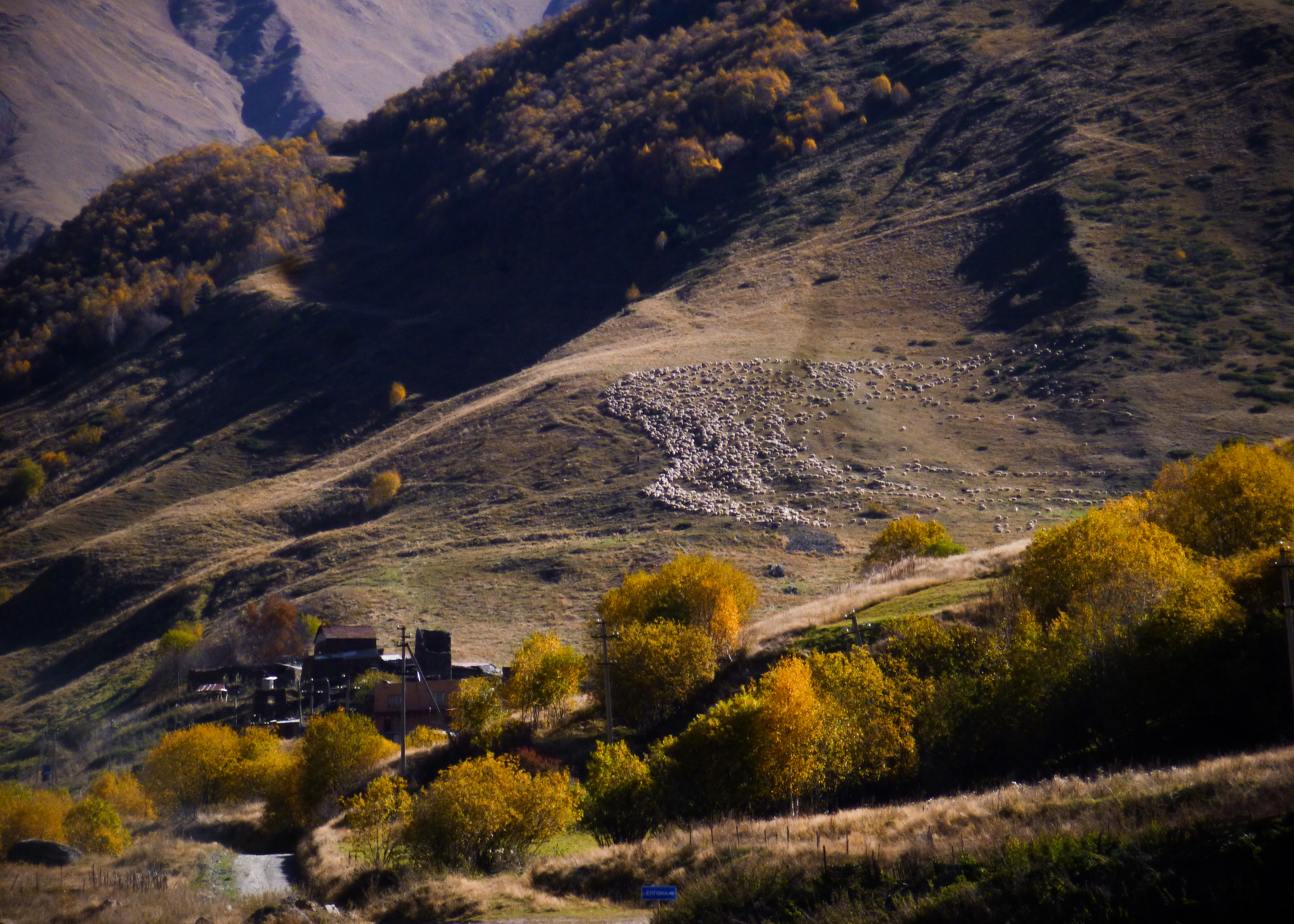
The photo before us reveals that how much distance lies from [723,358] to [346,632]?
50829 millimetres

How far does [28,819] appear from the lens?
148ft

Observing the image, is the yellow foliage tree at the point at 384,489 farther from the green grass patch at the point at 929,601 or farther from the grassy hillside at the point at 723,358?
the green grass patch at the point at 929,601

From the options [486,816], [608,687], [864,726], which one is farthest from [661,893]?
[608,687]

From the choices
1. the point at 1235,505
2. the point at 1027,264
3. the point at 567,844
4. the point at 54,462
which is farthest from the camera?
the point at 54,462

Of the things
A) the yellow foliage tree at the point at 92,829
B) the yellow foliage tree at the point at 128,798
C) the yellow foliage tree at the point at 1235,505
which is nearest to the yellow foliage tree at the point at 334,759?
the yellow foliage tree at the point at 92,829

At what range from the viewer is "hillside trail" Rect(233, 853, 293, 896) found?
31.6m

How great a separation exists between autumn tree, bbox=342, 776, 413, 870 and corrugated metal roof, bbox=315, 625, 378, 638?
35465mm

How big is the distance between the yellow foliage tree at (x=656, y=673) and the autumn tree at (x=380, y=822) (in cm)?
897

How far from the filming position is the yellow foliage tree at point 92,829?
142 feet

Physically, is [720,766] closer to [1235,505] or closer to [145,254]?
[1235,505]

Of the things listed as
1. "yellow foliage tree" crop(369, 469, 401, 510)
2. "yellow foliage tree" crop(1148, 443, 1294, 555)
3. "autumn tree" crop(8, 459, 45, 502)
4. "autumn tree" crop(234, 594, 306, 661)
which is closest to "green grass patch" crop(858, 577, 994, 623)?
"yellow foliage tree" crop(1148, 443, 1294, 555)

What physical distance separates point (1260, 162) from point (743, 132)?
85042mm

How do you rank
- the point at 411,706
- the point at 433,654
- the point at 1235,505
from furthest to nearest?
1. the point at 433,654
2. the point at 411,706
3. the point at 1235,505

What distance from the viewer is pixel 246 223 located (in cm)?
18488
